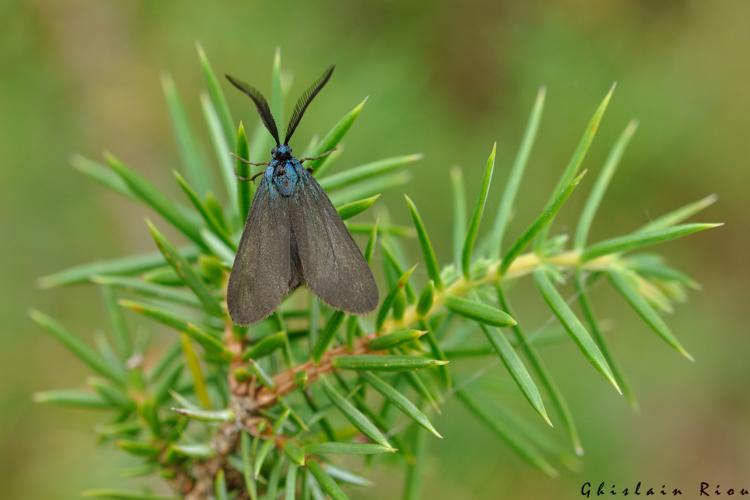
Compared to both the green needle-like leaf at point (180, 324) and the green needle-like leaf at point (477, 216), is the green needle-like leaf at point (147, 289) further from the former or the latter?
the green needle-like leaf at point (477, 216)

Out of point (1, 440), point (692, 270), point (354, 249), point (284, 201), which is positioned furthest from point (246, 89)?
point (692, 270)

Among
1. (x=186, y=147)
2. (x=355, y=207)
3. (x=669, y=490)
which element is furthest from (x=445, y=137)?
(x=355, y=207)

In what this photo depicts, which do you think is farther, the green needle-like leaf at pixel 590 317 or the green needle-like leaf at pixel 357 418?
the green needle-like leaf at pixel 590 317

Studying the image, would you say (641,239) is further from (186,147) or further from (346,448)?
(186,147)

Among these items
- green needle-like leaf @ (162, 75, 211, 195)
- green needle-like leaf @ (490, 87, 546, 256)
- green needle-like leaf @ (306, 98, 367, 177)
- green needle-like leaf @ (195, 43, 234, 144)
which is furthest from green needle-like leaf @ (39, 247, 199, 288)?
green needle-like leaf @ (490, 87, 546, 256)

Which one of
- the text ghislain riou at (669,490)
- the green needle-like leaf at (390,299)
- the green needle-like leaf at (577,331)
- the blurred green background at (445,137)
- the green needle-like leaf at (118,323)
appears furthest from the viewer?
the blurred green background at (445,137)

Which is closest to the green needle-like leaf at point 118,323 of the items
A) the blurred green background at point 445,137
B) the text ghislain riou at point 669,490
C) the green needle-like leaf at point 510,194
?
the green needle-like leaf at point 510,194
